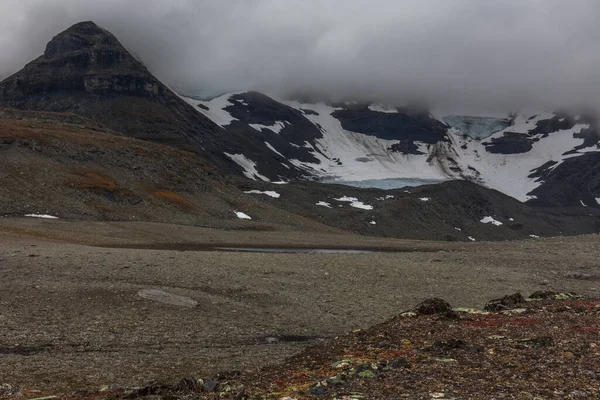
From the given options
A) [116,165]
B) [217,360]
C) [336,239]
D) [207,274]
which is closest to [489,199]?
[336,239]

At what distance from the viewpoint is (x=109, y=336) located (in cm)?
1806

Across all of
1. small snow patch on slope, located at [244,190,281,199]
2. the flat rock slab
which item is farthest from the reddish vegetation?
small snow patch on slope, located at [244,190,281,199]

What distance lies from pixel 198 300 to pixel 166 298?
1497mm

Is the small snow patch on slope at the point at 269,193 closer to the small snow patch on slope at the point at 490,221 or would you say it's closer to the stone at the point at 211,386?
the small snow patch on slope at the point at 490,221

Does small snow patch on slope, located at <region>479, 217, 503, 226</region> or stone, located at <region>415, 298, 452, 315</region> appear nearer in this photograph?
stone, located at <region>415, 298, 452, 315</region>

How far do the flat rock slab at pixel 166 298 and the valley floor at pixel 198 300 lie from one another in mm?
276

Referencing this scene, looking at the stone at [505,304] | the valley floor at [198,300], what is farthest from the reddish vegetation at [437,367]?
the stone at [505,304]

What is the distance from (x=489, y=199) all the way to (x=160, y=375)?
599ft

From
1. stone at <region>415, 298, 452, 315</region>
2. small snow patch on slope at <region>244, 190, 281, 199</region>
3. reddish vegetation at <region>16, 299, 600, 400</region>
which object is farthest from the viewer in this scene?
small snow patch on slope at <region>244, 190, 281, 199</region>

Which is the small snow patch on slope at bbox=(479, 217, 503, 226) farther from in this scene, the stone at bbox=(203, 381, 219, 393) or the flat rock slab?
the stone at bbox=(203, 381, 219, 393)

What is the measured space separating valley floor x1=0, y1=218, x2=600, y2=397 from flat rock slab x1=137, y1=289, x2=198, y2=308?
10.9 inches

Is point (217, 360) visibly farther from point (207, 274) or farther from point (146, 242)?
point (146, 242)

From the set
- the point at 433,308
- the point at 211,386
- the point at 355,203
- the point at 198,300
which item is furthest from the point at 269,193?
the point at 211,386

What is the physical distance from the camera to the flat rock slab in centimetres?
2292
